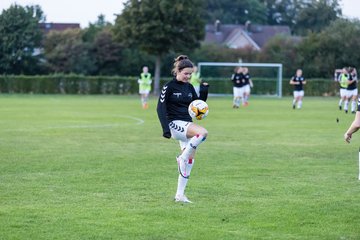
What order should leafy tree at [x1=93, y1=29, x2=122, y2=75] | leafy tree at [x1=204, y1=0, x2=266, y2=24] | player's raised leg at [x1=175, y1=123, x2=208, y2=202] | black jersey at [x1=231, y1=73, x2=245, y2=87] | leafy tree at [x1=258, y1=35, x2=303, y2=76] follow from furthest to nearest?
leafy tree at [x1=204, y1=0, x2=266, y2=24]
leafy tree at [x1=258, y1=35, x2=303, y2=76]
leafy tree at [x1=93, y1=29, x2=122, y2=75]
black jersey at [x1=231, y1=73, x2=245, y2=87]
player's raised leg at [x1=175, y1=123, x2=208, y2=202]

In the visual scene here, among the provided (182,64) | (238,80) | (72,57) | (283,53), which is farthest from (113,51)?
(182,64)

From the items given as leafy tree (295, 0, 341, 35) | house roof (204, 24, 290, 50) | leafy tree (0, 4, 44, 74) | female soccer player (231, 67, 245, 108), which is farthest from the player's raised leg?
house roof (204, 24, 290, 50)

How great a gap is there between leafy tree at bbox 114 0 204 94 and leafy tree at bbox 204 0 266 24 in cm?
6682

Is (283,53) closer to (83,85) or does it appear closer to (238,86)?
(83,85)

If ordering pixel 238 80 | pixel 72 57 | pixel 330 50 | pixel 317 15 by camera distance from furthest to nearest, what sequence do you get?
pixel 317 15, pixel 330 50, pixel 72 57, pixel 238 80

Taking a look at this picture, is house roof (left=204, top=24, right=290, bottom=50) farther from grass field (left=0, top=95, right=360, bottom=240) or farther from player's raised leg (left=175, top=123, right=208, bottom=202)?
player's raised leg (left=175, top=123, right=208, bottom=202)

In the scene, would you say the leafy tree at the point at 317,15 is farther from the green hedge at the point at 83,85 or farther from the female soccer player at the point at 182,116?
the female soccer player at the point at 182,116

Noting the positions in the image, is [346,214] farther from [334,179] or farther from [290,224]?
[334,179]

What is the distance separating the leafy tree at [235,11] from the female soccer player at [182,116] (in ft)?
406

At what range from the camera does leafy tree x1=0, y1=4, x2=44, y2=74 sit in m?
76.8

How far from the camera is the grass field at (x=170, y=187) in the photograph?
952 cm

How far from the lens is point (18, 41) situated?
7819cm

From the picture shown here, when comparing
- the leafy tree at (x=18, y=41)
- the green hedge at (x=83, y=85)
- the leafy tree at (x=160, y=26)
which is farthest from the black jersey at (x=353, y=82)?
the leafy tree at (x=18, y=41)

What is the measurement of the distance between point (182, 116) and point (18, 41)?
68176mm
